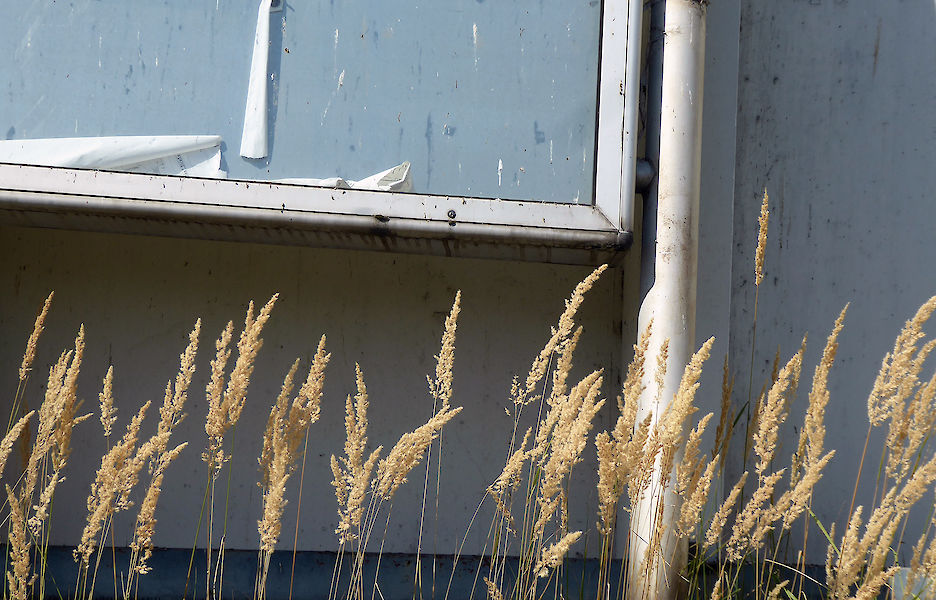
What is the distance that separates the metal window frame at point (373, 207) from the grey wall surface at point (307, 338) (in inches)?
15.1

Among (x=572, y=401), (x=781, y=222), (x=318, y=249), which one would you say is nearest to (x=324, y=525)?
(x=318, y=249)

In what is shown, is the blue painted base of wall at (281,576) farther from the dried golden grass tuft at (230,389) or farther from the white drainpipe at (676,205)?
the dried golden grass tuft at (230,389)

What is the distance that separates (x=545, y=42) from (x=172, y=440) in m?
1.69

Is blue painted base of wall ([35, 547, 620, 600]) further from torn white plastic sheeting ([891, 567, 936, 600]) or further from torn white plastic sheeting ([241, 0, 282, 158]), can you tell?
torn white plastic sheeting ([241, 0, 282, 158])

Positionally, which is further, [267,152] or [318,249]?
[318,249]

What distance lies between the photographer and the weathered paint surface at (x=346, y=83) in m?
2.22

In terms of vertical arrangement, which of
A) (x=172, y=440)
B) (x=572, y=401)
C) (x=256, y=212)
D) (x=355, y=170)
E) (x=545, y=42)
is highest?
(x=545, y=42)

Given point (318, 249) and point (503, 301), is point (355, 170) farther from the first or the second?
point (503, 301)

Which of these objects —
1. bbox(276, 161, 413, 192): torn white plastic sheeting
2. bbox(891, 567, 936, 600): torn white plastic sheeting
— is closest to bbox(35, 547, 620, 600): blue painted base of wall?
bbox(891, 567, 936, 600): torn white plastic sheeting

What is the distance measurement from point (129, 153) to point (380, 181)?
0.67 m

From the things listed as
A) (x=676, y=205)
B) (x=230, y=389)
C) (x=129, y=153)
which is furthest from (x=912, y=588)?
(x=129, y=153)

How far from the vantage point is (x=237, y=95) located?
223 centimetres

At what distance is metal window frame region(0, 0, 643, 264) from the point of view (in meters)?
2.17

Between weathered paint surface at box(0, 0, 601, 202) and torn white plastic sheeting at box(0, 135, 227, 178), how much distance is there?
27mm
